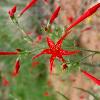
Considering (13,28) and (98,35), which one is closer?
(98,35)

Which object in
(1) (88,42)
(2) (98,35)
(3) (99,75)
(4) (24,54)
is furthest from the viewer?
(1) (88,42)

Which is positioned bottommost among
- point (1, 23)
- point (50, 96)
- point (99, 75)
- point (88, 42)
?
point (50, 96)

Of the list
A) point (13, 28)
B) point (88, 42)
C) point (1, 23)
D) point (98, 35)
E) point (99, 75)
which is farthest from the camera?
point (13, 28)

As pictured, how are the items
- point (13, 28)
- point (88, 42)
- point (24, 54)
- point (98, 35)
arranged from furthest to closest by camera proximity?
point (13, 28)
point (88, 42)
point (98, 35)
point (24, 54)

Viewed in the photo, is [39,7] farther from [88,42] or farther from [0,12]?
[88,42]

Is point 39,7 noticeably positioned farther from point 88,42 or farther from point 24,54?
point 24,54

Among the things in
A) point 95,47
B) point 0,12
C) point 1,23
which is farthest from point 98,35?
point 0,12

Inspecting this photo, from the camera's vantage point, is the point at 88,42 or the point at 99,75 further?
the point at 88,42

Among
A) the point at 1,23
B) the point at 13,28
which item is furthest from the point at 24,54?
the point at 13,28

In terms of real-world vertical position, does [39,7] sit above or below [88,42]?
above
